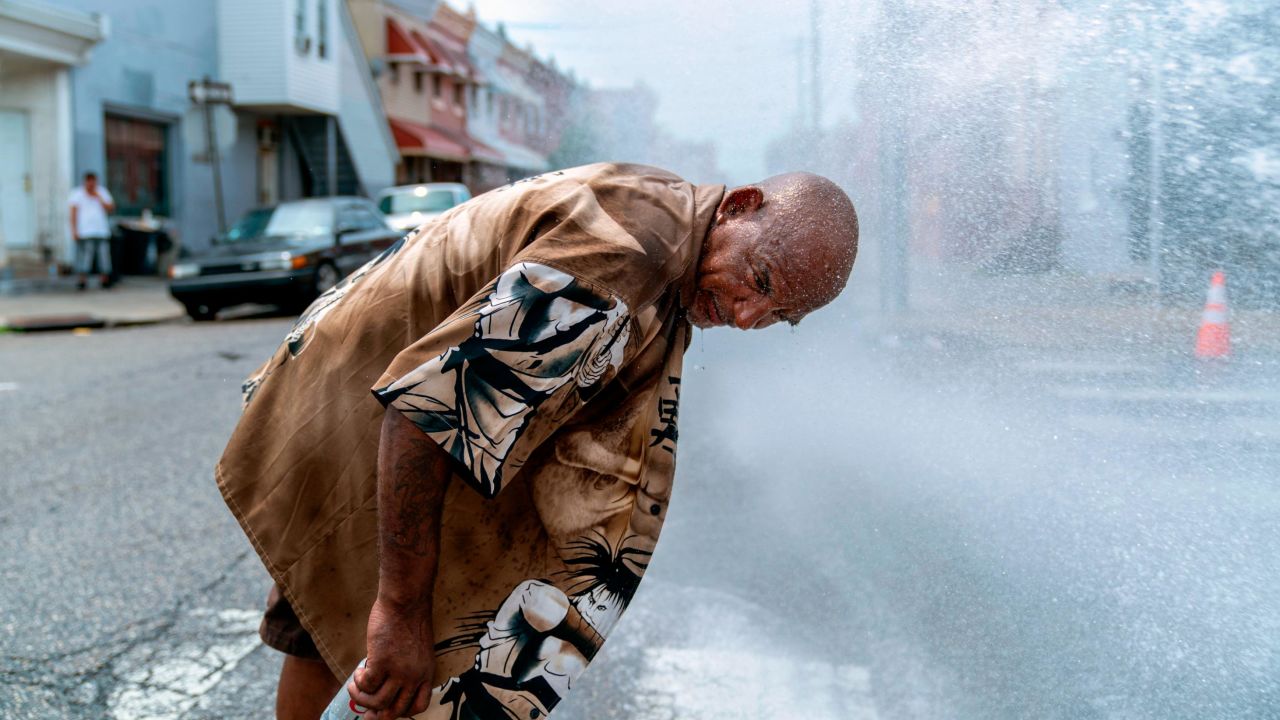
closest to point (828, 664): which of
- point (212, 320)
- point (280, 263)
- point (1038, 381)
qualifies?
point (1038, 381)

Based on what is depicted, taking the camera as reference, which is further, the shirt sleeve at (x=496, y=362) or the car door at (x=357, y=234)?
the car door at (x=357, y=234)

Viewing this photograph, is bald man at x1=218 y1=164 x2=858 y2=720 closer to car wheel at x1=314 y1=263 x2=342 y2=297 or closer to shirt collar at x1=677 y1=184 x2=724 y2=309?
shirt collar at x1=677 y1=184 x2=724 y2=309

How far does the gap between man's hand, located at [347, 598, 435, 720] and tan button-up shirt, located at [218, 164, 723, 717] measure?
0.08 metres

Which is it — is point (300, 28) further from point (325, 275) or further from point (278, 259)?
point (278, 259)

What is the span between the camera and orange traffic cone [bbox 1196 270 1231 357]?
200 cm

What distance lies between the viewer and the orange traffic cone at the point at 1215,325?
6.55 ft

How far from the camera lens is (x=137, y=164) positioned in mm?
19672

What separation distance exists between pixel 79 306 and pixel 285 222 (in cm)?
298

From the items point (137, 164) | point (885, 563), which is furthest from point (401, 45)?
point (885, 563)

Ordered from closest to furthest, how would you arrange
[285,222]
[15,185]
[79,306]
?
[285,222] → [79,306] → [15,185]

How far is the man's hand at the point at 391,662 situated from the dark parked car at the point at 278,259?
11235mm

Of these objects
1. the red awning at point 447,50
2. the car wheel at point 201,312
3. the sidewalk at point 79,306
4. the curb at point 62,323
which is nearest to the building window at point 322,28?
the red awning at point 447,50

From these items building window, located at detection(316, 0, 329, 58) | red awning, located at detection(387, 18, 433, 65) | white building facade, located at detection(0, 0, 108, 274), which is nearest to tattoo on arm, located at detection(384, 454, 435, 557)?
white building facade, located at detection(0, 0, 108, 274)

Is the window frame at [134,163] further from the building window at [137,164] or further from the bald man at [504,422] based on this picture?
the bald man at [504,422]
